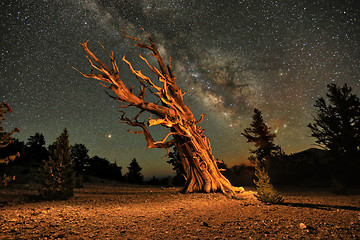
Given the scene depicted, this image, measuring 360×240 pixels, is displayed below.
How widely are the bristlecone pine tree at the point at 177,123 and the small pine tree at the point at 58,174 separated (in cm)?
278

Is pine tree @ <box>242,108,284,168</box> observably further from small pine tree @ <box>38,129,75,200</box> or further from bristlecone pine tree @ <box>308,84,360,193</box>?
small pine tree @ <box>38,129,75,200</box>

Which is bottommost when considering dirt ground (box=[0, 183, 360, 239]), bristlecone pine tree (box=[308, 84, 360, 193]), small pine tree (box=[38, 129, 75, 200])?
dirt ground (box=[0, 183, 360, 239])

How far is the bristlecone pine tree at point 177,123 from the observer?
866 centimetres

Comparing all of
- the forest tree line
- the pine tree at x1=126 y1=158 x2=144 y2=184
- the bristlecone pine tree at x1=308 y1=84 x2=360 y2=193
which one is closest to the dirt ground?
the forest tree line

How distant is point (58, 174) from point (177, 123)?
539 cm

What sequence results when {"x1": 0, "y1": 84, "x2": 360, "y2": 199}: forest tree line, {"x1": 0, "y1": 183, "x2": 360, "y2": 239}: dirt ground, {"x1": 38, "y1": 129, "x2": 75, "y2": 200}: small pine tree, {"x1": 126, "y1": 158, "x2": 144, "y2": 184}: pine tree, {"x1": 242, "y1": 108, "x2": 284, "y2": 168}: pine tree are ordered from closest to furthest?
{"x1": 0, "y1": 183, "x2": 360, "y2": 239}: dirt ground < {"x1": 38, "y1": 129, "x2": 75, "y2": 200}: small pine tree < {"x1": 0, "y1": 84, "x2": 360, "y2": 199}: forest tree line < {"x1": 242, "y1": 108, "x2": 284, "y2": 168}: pine tree < {"x1": 126, "y1": 158, "x2": 144, "y2": 184}: pine tree

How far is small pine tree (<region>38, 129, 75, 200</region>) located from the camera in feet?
26.4

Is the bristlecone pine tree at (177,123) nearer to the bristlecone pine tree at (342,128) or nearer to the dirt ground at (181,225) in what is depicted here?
the dirt ground at (181,225)

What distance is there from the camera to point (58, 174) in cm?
844

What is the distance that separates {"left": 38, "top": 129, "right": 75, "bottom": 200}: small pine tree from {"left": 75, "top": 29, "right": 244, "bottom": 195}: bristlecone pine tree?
9.11ft

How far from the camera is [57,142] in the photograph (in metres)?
8.58

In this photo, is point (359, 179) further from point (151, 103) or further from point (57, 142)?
point (57, 142)

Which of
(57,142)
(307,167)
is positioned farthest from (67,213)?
(307,167)

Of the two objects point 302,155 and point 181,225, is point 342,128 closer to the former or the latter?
point 302,155
